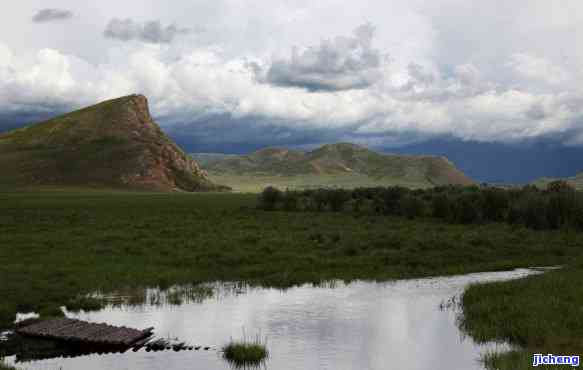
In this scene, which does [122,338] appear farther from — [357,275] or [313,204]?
[313,204]

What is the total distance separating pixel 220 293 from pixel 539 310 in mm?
13432

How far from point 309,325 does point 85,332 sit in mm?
7628

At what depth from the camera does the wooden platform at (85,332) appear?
18.5 m

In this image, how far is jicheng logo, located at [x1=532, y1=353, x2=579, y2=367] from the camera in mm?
16047

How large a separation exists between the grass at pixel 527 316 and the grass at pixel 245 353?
6.46 m

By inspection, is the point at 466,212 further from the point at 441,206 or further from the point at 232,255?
the point at 232,255

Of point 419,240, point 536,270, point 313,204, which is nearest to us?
point 536,270

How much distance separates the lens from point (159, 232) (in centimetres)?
5141

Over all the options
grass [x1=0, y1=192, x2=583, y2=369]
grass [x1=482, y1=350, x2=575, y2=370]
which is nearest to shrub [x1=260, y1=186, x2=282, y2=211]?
grass [x1=0, y1=192, x2=583, y2=369]

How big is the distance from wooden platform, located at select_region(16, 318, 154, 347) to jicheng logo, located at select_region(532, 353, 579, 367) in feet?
37.7

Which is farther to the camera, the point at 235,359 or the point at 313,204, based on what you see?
the point at 313,204

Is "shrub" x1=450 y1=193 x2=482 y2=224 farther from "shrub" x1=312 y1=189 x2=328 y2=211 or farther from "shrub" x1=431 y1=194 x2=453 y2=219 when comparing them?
"shrub" x1=312 y1=189 x2=328 y2=211

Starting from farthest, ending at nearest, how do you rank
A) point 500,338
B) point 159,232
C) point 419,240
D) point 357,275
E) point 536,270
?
point 159,232, point 419,240, point 536,270, point 357,275, point 500,338

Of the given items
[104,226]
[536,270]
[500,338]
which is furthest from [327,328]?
[104,226]
